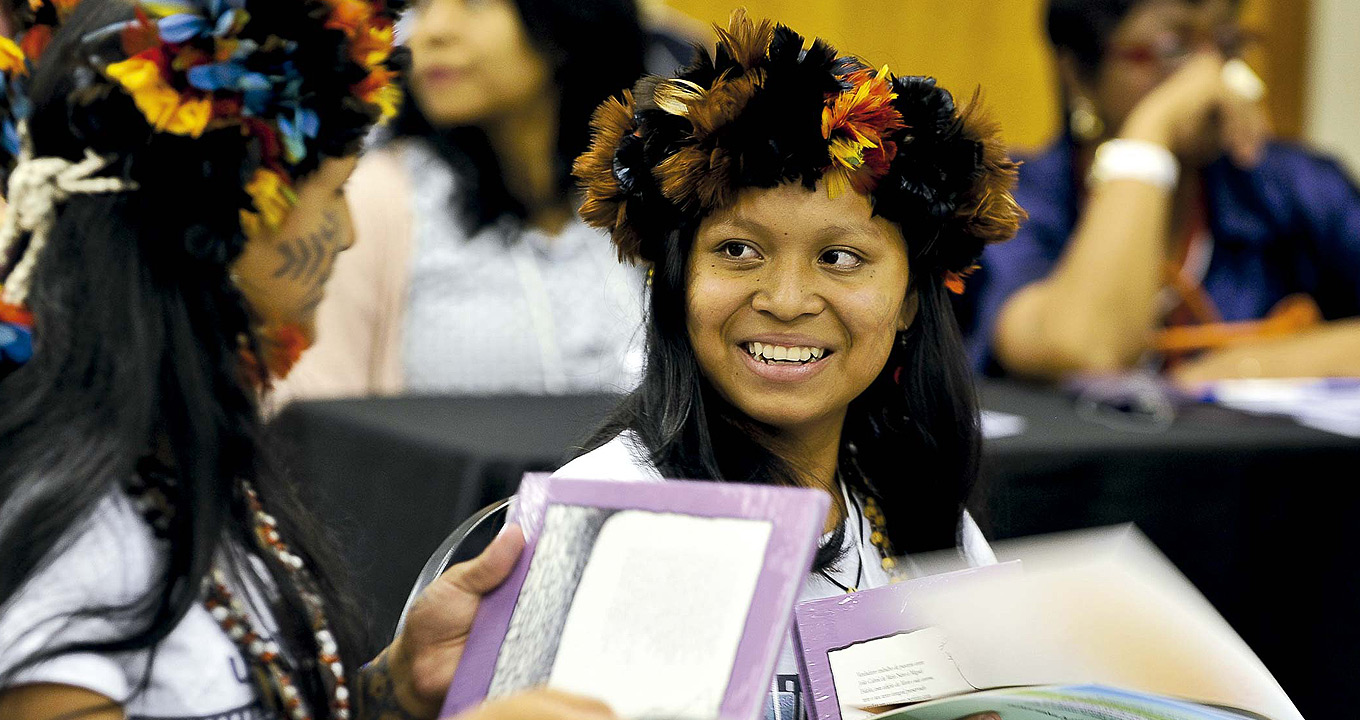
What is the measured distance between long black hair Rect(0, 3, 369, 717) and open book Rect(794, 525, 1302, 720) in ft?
1.53

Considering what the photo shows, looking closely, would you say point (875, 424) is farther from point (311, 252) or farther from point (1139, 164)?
point (1139, 164)

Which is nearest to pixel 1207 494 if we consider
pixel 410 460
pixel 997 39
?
pixel 410 460

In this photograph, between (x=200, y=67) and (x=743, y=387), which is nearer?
(x=200, y=67)

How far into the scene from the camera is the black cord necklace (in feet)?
4.52

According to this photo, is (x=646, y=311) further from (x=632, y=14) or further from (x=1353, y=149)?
(x=1353, y=149)

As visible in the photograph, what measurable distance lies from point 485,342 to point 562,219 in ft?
1.28

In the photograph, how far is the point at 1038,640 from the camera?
1.13 metres

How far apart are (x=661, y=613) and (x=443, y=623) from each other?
0.31 meters

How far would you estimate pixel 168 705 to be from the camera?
1116 mm

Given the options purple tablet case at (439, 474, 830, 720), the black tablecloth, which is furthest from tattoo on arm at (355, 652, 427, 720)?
the black tablecloth

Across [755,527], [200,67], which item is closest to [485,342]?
[200,67]

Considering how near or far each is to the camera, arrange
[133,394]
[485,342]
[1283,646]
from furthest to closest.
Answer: [485,342]
[1283,646]
[133,394]

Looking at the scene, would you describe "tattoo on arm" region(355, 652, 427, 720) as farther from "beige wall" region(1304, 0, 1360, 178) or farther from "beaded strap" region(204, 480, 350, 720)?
"beige wall" region(1304, 0, 1360, 178)

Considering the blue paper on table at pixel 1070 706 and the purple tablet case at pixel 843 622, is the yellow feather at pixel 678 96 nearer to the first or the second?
the purple tablet case at pixel 843 622
